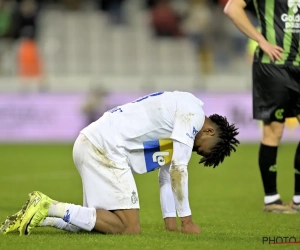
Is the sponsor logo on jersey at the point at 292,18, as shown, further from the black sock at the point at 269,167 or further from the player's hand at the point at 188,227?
the player's hand at the point at 188,227

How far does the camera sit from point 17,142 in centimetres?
1834

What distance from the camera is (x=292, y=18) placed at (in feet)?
27.4

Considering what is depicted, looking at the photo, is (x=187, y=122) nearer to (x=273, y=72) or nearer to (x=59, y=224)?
(x=59, y=224)

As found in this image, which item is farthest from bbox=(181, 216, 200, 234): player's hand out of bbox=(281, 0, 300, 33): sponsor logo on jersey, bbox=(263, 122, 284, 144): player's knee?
bbox=(281, 0, 300, 33): sponsor logo on jersey

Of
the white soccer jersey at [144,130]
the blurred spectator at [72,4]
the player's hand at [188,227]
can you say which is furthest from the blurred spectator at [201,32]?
the player's hand at [188,227]

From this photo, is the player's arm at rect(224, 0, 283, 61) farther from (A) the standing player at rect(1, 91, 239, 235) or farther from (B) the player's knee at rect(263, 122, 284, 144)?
(A) the standing player at rect(1, 91, 239, 235)

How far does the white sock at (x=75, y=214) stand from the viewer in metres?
6.46

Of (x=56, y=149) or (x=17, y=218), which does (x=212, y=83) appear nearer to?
(x=56, y=149)

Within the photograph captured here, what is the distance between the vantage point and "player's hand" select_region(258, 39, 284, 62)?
8.27m

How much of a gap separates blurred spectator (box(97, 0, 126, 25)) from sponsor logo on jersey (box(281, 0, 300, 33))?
14894 millimetres

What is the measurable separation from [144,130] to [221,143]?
614 millimetres

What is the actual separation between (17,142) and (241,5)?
10748 mm

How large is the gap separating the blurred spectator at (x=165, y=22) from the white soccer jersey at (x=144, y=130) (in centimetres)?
1540

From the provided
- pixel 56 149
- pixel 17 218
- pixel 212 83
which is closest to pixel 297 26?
pixel 17 218
